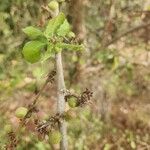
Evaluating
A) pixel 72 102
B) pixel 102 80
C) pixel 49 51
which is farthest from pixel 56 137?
pixel 102 80

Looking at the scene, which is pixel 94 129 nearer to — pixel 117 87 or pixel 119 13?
pixel 117 87

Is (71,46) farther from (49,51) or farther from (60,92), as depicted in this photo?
(60,92)

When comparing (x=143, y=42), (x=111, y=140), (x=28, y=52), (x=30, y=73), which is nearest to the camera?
(x=28, y=52)

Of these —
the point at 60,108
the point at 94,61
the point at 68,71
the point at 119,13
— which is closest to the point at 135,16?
the point at 119,13

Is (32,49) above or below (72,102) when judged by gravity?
above

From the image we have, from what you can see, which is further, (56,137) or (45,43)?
(56,137)

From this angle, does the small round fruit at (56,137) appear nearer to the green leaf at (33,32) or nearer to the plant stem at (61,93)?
the plant stem at (61,93)

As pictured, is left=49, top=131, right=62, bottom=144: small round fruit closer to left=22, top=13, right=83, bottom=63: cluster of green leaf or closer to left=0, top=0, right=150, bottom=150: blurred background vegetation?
left=22, top=13, right=83, bottom=63: cluster of green leaf

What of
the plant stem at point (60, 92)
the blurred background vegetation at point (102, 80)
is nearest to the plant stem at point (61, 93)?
the plant stem at point (60, 92)
